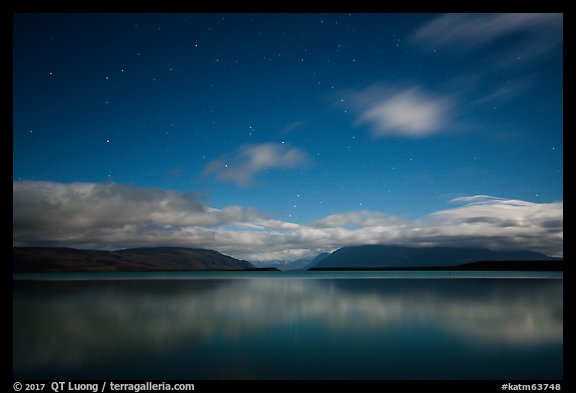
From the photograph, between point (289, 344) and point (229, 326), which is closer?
point (289, 344)

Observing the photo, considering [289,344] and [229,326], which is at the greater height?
[289,344]

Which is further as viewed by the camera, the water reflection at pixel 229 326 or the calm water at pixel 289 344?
the water reflection at pixel 229 326

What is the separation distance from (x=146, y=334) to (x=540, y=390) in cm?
1790

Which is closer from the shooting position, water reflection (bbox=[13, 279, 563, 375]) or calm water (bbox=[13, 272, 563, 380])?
calm water (bbox=[13, 272, 563, 380])

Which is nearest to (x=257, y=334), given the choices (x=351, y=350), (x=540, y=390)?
(x=351, y=350)

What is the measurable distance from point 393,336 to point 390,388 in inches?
462

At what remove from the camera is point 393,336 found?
774 inches

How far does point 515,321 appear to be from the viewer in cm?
2392
